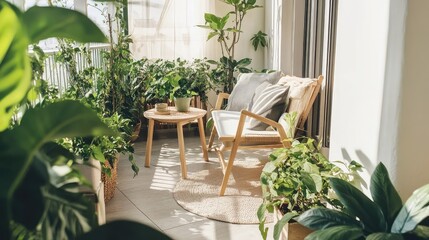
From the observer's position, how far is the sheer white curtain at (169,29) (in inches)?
190

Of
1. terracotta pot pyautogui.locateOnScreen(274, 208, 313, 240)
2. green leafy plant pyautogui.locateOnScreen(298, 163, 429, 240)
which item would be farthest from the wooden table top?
green leafy plant pyautogui.locateOnScreen(298, 163, 429, 240)

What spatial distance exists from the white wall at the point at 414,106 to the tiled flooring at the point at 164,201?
1.08 m

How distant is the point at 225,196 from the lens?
3.15m

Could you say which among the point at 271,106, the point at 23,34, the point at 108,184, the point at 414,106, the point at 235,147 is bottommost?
the point at 108,184

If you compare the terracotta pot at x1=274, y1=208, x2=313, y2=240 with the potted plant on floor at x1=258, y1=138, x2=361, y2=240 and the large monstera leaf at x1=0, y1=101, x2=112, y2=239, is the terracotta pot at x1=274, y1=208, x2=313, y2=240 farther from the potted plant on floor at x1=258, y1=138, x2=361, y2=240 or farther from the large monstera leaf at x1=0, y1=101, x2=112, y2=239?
the large monstera leaf at x1=0, y1=101, x2=112, y2=239

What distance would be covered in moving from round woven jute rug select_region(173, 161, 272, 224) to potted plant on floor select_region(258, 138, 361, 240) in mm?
579

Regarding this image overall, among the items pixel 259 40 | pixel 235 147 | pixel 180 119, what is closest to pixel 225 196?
pixel 235 147

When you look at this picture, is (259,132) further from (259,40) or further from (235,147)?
(259,40)

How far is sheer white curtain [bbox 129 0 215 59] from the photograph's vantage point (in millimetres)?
4816

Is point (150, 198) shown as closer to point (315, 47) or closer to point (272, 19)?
point (315, 47)

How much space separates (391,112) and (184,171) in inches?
85.0

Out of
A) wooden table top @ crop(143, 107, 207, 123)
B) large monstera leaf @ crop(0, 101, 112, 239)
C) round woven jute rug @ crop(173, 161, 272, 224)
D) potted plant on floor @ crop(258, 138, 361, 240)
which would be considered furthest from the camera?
wooden table top @ crop(143, 107, 207, 123)

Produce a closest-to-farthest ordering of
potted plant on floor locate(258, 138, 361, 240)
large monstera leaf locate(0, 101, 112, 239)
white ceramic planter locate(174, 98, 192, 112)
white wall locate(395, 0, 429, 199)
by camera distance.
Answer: large monstera leaf locate(0, 101, 112, 239) → white wall locate(395, 0, 429, 199) → potted plant on floor locate(258, 138, 361, 240) → white ceramic planter locate(174, 98, 192, 112)

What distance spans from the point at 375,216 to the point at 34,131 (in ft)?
4.66
